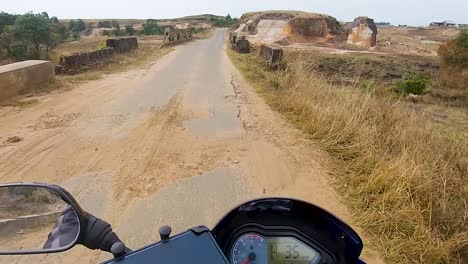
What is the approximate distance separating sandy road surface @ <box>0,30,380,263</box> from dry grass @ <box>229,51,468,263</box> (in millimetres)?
347

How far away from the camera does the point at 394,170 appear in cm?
433

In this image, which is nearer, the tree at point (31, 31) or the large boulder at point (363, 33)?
the tree at point (31, 31)

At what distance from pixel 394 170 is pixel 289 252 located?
2.95 metres

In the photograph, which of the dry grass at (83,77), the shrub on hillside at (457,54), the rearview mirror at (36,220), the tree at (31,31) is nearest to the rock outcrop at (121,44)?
the dry grass at (83,77)

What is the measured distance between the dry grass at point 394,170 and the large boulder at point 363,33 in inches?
1533

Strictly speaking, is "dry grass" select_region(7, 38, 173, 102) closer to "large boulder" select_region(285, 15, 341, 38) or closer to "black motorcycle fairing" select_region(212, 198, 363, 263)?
"black motorcycle fairing" select_region(212, 198, 363, 263)

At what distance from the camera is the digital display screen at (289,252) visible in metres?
1.83

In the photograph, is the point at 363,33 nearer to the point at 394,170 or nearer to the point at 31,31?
the point at 31,31

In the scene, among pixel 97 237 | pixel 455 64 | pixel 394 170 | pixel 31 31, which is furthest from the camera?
pixel 455 64

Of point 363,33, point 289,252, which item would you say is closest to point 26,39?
point 289,252

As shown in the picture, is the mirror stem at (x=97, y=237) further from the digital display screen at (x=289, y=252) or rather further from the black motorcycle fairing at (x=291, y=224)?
the digital display screen at (x=289, y=252)

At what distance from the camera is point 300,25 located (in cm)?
4269

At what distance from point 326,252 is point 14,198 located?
4.73ft

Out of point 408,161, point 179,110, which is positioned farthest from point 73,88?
point 408,161
